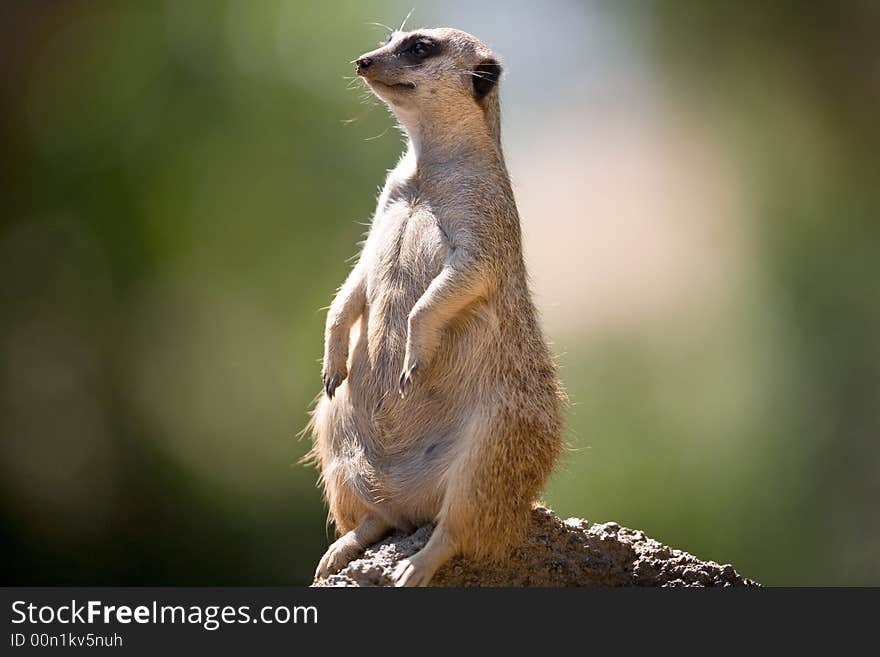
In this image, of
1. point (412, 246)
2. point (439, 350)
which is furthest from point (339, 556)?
point (412, 246)

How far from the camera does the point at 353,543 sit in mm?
3354

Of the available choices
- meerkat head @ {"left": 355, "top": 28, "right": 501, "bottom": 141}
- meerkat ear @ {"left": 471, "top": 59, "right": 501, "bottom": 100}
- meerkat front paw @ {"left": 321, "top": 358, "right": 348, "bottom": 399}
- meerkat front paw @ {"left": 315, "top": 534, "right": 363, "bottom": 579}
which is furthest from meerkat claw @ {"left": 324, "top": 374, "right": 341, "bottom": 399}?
meerkat ear @ {"left": 471, "top": 59, "right": 501, "bottom": 100}

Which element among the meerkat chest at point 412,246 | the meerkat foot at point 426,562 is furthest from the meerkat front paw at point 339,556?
the meerkat chest at point 412,246

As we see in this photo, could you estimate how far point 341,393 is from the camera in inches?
139

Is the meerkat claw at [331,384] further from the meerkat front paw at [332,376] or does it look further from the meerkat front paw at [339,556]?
the meerkat front paw at [339,556]

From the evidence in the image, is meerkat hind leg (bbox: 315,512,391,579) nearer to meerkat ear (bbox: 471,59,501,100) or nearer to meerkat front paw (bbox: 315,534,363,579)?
meerkat front paw (bbox: 315,534,363,579)

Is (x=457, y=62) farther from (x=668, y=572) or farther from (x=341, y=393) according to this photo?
(x=668, y=572)

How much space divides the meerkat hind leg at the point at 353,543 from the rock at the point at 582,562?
0.04m

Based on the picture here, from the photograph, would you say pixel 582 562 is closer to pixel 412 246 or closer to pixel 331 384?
pixel 331 384

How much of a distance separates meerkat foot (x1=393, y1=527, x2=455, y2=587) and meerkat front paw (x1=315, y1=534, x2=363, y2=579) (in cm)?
26

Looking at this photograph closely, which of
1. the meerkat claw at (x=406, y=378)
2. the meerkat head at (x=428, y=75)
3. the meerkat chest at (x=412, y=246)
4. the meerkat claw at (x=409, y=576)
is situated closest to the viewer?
the meerkat claw at (x=409, y=576)

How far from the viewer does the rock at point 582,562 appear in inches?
130

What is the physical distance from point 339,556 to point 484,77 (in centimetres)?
152

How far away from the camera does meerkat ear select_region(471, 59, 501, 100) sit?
141 inches
